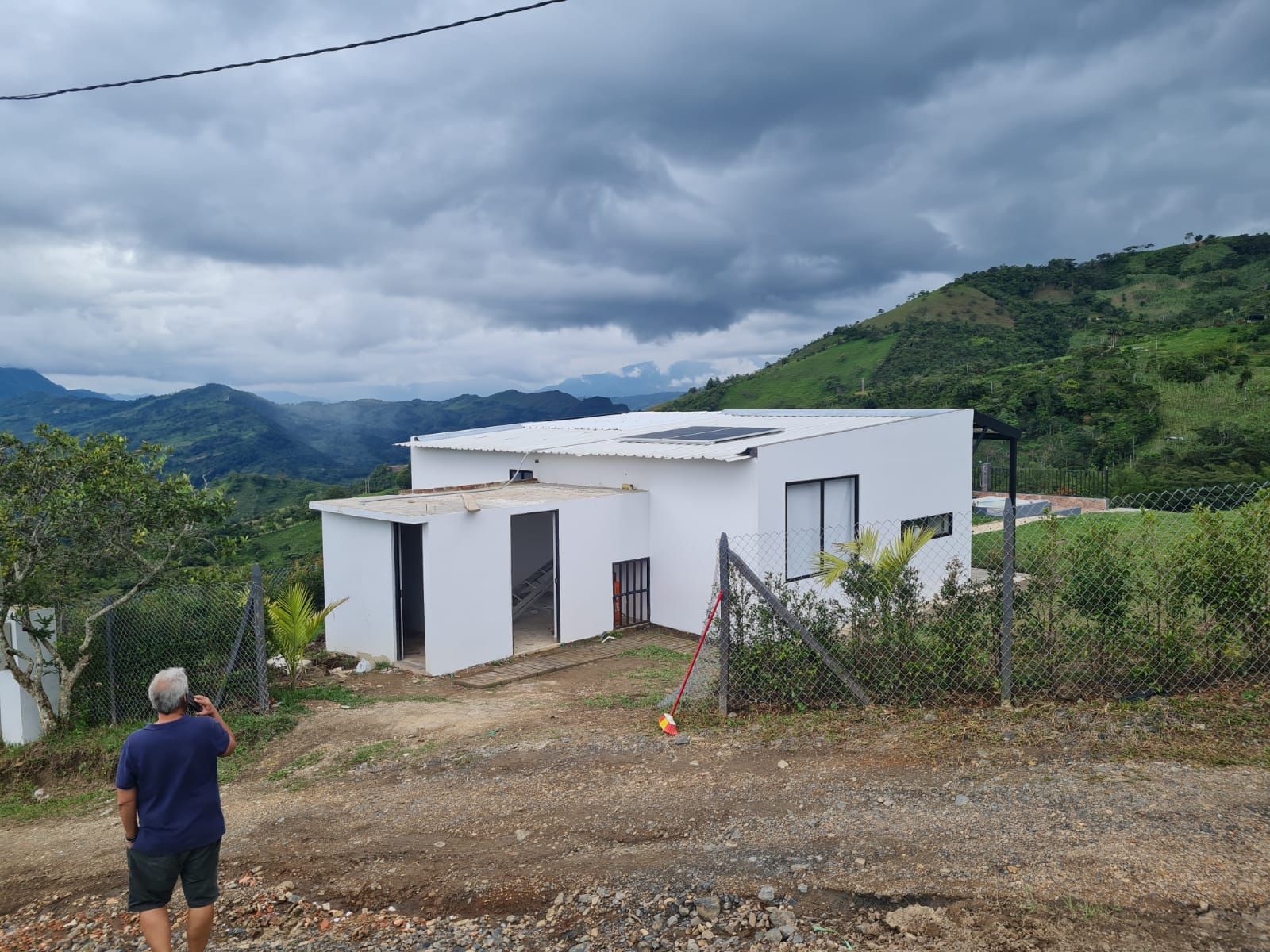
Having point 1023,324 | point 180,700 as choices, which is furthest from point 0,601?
point 1023,324

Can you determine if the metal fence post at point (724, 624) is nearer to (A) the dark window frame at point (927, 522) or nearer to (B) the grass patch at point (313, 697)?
(B) the grass patch at point (313, 697)

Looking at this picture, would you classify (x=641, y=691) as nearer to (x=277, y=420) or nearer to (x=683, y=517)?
(x=683, y=517)

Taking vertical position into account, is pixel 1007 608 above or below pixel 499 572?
above

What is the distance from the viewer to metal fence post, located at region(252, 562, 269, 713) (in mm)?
8555

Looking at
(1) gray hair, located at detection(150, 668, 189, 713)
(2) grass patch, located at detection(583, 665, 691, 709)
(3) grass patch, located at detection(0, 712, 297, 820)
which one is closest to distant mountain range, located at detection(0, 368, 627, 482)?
(2) grass patch, located at detection(583, 665, 691, 709)

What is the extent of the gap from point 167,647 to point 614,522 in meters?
6.57

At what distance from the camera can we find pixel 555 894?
429 centimetres

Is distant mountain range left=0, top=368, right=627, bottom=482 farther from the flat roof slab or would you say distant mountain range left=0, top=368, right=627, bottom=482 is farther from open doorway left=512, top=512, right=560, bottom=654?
the flat roof slab

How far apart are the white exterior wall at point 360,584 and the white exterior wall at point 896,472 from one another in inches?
211

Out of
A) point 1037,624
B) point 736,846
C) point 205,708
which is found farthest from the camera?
point 1037,624

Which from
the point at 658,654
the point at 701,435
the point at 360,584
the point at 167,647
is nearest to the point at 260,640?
the point at 167,647

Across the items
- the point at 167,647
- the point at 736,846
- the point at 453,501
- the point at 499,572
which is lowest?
the point at 736,846

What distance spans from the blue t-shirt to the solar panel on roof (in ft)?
34.2

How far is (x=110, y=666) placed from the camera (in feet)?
28.5
